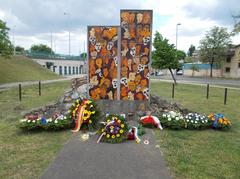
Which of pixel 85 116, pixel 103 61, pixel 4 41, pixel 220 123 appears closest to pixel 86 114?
pixel 85 116

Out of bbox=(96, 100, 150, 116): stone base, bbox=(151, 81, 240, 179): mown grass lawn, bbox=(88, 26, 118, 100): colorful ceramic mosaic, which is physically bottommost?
bbox=(151, 81, 240, 179): mown grass lawn

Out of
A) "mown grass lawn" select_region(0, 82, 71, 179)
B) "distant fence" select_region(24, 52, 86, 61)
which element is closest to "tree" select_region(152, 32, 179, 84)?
"mown grass lawn" select_region(0, 82, 71, 179)

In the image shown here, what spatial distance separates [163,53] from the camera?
698 inches

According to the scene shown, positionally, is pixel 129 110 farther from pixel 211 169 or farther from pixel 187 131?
pixel 211 169

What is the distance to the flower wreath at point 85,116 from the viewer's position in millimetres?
5016

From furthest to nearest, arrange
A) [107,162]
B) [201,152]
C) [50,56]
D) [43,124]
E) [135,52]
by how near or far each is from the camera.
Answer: [50,56], [135,52], [43,124], [201,152], [107,162]

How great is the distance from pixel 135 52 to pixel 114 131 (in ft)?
9.26

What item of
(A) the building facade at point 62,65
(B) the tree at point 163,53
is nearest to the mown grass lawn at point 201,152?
(B) the tree at point 163,53

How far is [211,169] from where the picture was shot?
312cm

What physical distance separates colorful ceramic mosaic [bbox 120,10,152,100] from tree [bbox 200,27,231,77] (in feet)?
115

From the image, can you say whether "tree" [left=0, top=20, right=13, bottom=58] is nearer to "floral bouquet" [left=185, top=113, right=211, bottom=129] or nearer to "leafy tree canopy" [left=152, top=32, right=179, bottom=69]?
"leafy tree canopy" [left=152, top=32, right=179, bottom=69]

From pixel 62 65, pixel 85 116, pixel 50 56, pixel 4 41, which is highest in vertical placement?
pixel 50 56

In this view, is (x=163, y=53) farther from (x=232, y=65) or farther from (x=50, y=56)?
(x=50, y=56)

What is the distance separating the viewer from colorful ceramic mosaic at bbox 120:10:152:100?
6.09m
